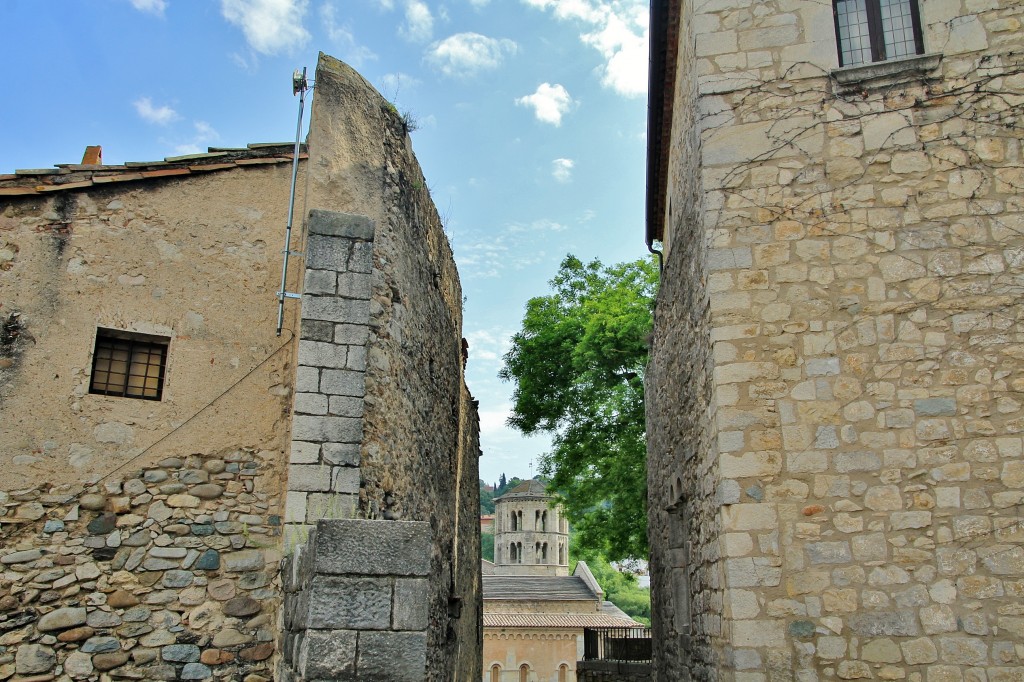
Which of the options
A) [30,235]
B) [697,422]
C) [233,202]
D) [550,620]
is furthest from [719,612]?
[550,620]

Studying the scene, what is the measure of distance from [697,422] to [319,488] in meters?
3.19

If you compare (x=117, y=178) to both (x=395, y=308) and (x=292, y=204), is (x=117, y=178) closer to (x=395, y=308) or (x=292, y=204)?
(x=292, y=204)

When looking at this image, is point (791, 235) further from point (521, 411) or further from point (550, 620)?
point (550, 620)

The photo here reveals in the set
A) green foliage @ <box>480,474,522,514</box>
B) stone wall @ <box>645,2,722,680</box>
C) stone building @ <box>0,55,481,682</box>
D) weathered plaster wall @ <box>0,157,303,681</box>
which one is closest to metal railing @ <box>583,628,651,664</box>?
stone wall @ <box>645,2,722,680</box>

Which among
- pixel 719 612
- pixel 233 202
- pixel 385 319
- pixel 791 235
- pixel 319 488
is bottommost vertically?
pixel 719 612

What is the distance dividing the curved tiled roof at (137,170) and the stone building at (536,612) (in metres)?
16.6

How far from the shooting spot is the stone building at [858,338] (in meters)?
5.25

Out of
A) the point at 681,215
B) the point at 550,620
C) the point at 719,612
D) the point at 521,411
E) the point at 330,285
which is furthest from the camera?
the point at 550,620

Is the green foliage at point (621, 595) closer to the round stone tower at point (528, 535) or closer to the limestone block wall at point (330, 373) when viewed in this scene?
the round stone tower at point (528, 535)

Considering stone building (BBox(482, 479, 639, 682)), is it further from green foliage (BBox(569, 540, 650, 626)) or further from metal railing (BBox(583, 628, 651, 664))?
green foliage (BBox(569, 540, 650, 626))

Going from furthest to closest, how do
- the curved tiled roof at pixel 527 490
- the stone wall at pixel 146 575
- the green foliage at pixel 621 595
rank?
1. the green foliage at pixel 621 595
2. the curved tiled roof at pixel 527 490
3. the stone wall at pixel 146 575

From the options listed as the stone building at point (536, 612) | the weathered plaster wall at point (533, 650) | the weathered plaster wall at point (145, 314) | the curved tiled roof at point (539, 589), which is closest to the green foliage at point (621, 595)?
the stone building at point (536, 612)

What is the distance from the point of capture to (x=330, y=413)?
6.07 meters

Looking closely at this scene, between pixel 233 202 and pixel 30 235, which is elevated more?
pixel 233 202
